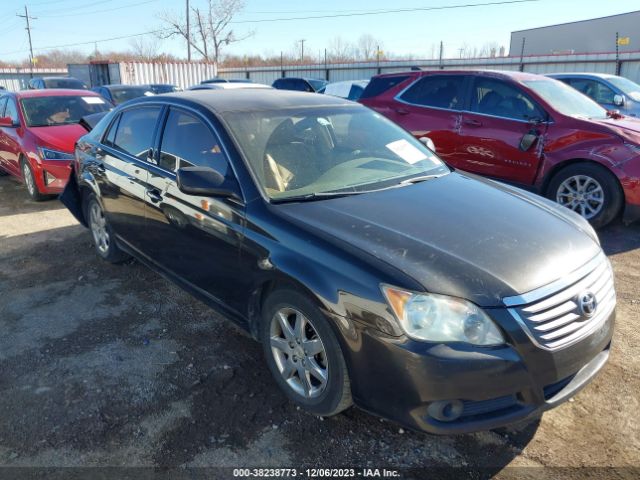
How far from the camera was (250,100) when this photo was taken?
12.0 ft

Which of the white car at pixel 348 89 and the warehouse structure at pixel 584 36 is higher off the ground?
the warehouse structure at pixel 584 36

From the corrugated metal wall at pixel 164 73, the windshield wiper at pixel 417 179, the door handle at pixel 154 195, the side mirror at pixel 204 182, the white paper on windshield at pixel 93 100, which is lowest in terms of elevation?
the door handle at pixel 154 195

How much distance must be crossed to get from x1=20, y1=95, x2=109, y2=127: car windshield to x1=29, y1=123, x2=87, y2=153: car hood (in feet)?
0.88

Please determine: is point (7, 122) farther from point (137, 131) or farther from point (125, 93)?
point (125, 93)

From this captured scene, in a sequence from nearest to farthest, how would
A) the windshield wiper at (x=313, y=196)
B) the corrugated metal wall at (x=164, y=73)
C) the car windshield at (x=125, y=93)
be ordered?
the windshield wiper at (x=313, y=196) < the car windshield at (x=125, y=93) < the corrugated metal wall at (x=164, y=73)

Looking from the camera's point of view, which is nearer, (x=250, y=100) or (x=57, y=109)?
(x=250, y=100)

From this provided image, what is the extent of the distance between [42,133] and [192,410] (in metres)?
6.26

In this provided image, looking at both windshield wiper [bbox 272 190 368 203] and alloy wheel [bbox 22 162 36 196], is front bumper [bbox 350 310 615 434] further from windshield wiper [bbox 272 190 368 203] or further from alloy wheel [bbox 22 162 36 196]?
alloy wheel [bbox 22 162 36 196]

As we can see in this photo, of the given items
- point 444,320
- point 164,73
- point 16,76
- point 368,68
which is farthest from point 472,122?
point 16,76

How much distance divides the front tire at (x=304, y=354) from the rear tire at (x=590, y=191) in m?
4.43

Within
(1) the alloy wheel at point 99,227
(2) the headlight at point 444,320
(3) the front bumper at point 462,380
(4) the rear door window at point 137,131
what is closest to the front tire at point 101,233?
(1) the alloy wheel at point 99,227

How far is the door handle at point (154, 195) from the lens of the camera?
146 inches

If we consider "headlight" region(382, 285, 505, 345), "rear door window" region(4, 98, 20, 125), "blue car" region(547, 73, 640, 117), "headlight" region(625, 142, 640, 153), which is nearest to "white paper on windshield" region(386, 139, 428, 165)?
"headlight" region(382, 285, 505, 345)

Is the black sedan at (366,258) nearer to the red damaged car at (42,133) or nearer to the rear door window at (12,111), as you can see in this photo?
the red damaged car at (42,133)
